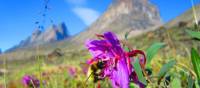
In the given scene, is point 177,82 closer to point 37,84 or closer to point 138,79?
point 138,79

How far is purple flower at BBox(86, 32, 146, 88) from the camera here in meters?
1.23

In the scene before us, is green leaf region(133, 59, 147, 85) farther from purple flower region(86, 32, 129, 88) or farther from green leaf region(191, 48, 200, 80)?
green leaf region(191, 48, 200, 80)

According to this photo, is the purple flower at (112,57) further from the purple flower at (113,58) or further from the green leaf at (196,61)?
the green leaf at (196,61)

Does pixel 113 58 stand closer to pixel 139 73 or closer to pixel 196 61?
pixel 139 73

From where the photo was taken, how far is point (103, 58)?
4.35 feet

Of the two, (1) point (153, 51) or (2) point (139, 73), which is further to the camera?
(1) point (153, 51)

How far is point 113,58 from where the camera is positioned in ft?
4.18

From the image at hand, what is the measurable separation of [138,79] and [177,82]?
326 millimetres

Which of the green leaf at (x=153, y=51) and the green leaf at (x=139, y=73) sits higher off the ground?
the green leaf at (x=153, y=51)

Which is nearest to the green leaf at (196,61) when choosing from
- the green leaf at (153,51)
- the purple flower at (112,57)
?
the green leaf at (153,51)

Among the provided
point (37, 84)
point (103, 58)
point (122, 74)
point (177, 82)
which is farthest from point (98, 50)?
point (37, 84)

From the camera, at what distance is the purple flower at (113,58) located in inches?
48.3

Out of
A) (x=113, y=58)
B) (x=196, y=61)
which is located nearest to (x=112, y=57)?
(x=113, y=58)

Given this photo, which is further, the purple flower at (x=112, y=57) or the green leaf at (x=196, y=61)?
the green leaf at (x=196, y=61)
